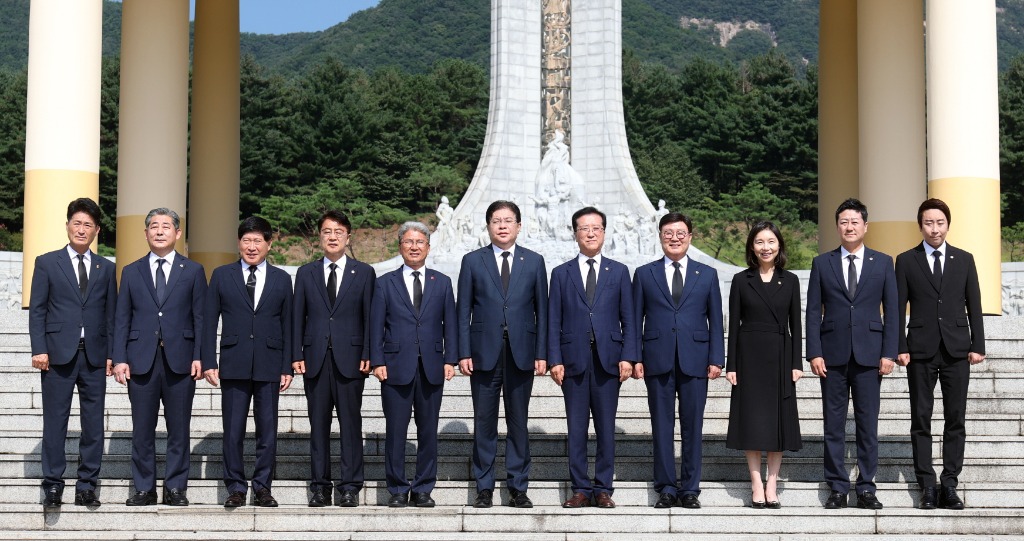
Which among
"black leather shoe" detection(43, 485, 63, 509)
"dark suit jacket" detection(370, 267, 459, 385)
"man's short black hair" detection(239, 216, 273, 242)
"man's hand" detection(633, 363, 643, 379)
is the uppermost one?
"man's short black hair" detection(239, 216, 273, 242)

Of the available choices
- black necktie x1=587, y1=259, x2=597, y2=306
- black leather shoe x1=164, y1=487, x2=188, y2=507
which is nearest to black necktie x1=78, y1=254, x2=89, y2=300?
black leather shoe x1=164, y1=487, x2=188, y2=507

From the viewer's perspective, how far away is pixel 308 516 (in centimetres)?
798

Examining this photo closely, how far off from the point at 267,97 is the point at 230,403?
40191mm

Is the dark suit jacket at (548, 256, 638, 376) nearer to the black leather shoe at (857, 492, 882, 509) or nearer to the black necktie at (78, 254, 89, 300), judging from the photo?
the black leather shoe at (857, 492, 882, 509)

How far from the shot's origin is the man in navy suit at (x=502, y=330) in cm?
859

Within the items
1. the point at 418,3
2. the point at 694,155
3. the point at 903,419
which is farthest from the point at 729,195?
the point at 903,419

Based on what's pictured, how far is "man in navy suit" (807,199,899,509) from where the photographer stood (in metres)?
8.36

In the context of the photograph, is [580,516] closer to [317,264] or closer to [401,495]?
[401,495]

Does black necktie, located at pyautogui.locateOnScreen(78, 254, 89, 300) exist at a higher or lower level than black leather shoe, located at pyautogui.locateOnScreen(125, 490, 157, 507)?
higher

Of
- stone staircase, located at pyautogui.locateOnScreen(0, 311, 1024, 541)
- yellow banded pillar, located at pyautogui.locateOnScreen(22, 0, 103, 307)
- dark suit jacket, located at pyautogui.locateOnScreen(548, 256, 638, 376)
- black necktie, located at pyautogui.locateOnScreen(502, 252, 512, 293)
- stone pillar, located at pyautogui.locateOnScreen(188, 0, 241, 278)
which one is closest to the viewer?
stone staircase, located at pyautogui.locateOnScreen(0, 311, 1024, 541)

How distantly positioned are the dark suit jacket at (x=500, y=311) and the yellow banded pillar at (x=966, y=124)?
4.88 m

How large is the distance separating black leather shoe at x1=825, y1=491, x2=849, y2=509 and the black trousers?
557mm

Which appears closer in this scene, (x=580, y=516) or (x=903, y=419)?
(x=580, y=516)

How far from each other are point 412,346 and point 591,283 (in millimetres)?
1332
